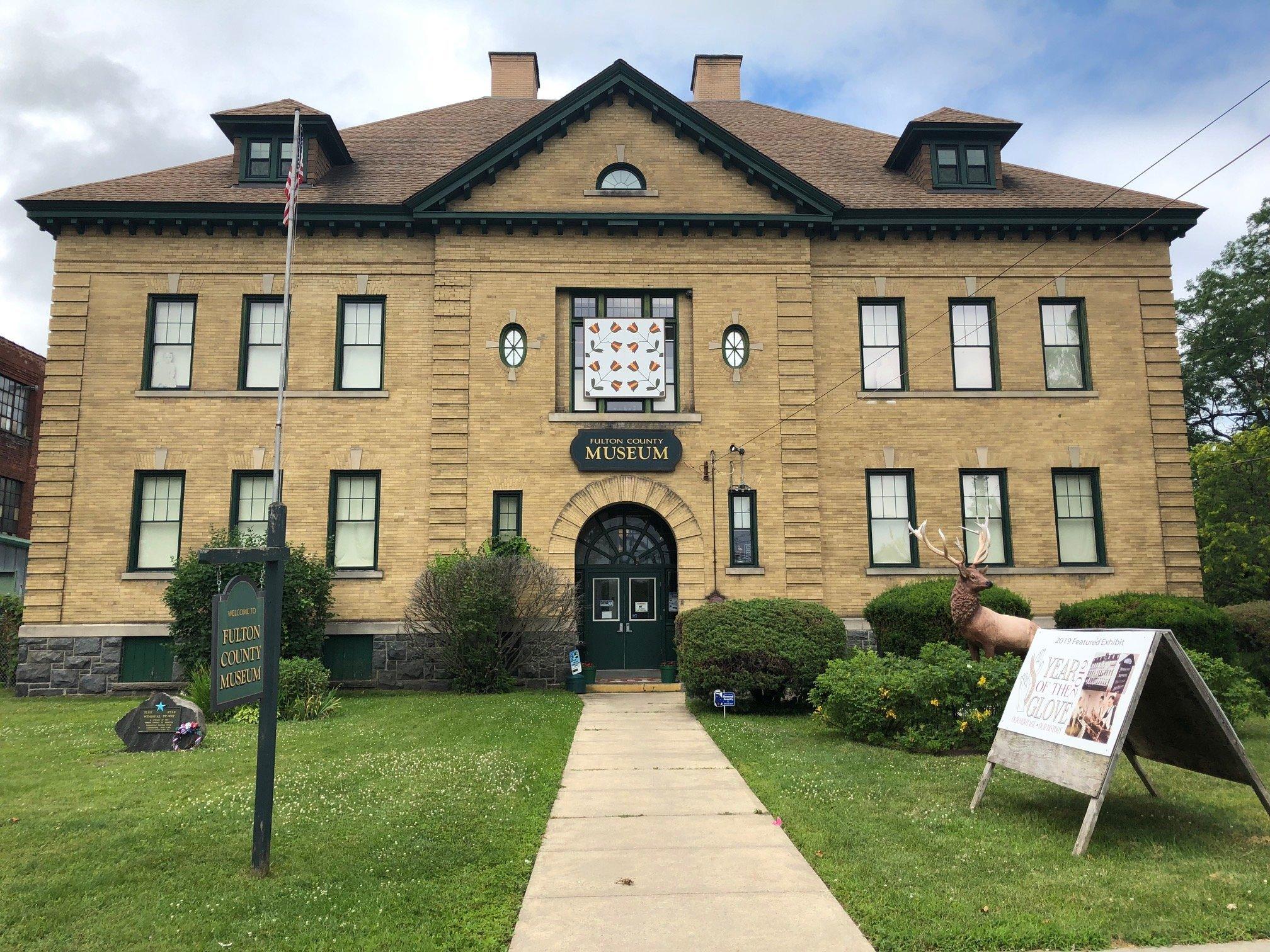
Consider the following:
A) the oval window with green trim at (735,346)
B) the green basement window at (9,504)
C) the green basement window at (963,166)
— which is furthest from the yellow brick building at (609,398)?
the green basement window at (9,504)

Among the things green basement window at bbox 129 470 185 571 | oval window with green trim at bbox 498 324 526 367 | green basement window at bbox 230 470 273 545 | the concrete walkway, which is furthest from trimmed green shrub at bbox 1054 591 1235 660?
green basement window at bbox 129 470 185 571

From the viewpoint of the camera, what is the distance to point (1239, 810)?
8070mm

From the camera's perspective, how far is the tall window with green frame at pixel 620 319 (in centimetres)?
1942

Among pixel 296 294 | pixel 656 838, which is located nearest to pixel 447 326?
pixel 296 294

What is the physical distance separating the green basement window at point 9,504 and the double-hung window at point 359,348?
2079 cm

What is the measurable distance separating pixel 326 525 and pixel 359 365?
11.8 ft

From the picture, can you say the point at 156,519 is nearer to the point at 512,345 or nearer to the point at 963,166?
the point at 512,345

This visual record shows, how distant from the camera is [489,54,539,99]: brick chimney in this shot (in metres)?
27.5

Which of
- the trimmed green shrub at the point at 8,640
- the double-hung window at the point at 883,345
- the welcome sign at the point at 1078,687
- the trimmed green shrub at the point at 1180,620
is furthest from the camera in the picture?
the double-hung window at the point at 883,345

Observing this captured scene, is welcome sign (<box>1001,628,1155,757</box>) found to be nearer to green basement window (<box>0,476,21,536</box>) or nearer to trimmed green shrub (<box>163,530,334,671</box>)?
trimmed green shrub (<box>163,530,334,671</box>)

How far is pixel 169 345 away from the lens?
19422 mm

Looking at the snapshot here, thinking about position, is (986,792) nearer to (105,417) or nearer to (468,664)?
(468,664)

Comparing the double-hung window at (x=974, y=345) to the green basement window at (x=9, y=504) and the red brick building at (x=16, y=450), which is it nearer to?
the red brick building at (x=16, y=450)

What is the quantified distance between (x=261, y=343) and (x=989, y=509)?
1641 centimetres
